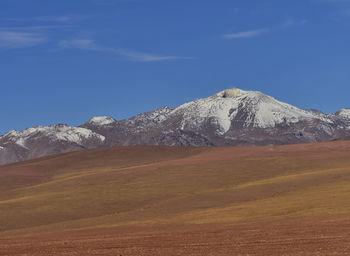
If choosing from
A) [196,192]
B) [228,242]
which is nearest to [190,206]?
[196,192]

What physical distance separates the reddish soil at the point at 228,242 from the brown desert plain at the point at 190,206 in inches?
2.5

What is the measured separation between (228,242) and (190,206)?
3738 cm

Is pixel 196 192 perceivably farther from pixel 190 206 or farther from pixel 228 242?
pixel 228 242

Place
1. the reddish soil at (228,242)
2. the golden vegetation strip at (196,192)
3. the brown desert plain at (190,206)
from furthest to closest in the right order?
1. the golden vegetation strip at (196,192)
2. the brown desert plain at (190,206)
3. the reddish soil at (228,242)

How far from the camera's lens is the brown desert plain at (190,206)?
129 feet

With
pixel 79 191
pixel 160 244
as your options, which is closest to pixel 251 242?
pixel 160 244

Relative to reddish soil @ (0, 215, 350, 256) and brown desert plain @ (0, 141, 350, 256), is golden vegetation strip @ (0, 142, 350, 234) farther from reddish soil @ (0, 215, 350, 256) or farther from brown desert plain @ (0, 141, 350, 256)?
reddish soil @ (0, 215, 350, 256)

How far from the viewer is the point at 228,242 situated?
3903 cm

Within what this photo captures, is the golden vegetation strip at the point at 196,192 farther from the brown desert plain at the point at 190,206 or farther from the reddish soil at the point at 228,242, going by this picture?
the reddish soil at the point at 228,242

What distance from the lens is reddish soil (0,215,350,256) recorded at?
34.4m

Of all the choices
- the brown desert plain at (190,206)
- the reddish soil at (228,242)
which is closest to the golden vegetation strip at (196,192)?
the brown desert plain at (190,206)

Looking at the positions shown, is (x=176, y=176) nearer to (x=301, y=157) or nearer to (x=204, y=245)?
(x=301, y=157)

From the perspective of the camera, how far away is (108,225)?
212 ft

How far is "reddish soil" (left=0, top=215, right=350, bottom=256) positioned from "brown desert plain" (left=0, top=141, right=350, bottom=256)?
0.21 feet
